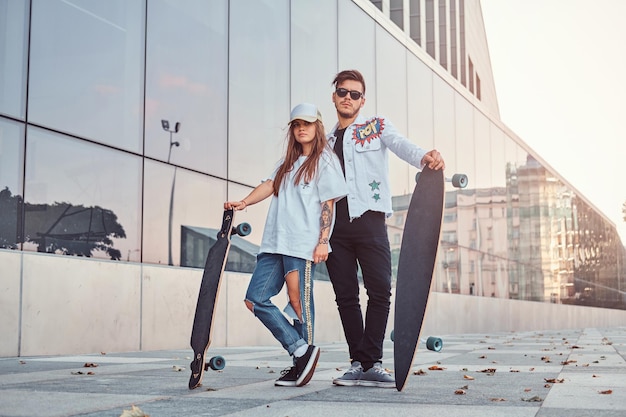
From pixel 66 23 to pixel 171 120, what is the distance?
211 cm

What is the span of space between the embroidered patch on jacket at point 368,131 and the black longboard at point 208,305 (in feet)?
2.99

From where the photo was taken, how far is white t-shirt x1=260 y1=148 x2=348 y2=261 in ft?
15.9

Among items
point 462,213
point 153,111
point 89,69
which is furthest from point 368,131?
point 462,213

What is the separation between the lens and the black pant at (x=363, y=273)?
16.2ft

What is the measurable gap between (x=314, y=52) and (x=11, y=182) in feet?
26.2

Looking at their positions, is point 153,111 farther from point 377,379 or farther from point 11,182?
point 377,379

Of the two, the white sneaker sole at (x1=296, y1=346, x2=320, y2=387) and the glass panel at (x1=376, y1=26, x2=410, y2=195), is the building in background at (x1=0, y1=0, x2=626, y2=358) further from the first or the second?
the white sneaker sole at (x1=296, y1=346, x2=320, y2=387)

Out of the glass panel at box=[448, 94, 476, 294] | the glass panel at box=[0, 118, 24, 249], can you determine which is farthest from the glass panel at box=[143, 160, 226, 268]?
the glass panel at box=[448, 94, 476, 294]

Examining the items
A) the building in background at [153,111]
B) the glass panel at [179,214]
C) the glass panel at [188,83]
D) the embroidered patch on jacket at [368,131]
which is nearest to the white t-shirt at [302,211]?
the embroidered patch on jacket at [368,131]

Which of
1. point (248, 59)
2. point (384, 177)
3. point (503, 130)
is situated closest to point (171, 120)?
point (248, 59)

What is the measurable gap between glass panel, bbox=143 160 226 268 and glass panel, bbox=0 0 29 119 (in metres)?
2.20

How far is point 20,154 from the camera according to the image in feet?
27.5

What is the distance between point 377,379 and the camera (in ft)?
15.9

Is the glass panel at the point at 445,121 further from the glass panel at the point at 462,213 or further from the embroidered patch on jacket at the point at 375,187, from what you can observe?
the embroidered patch on jacket at the point at 375,187
